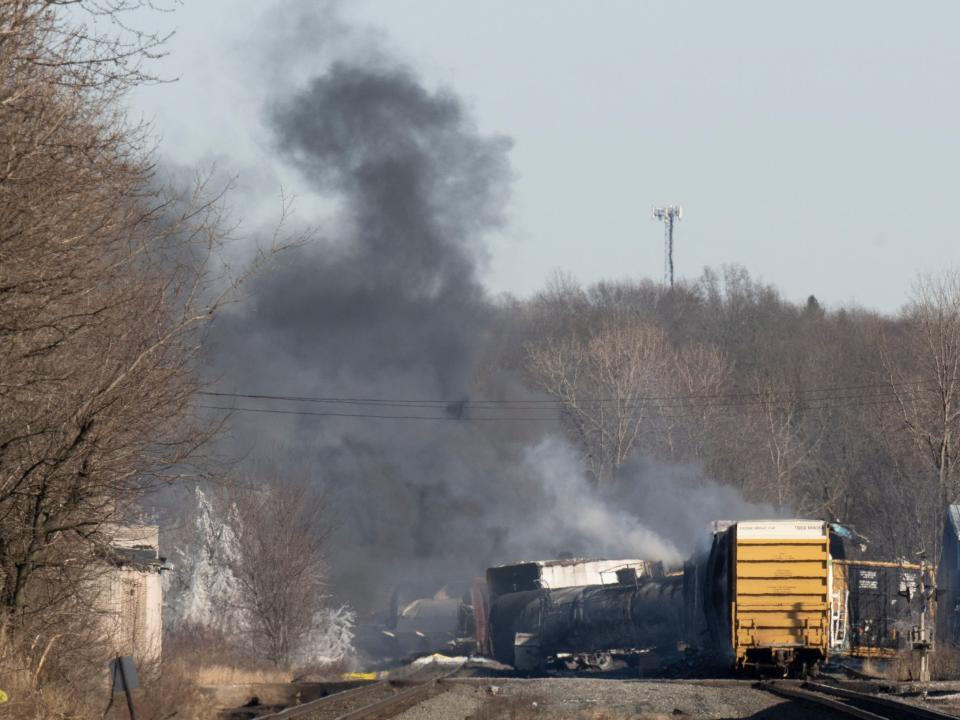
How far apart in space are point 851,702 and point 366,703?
7.88m

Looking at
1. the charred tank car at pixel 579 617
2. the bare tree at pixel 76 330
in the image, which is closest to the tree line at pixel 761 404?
the charred tank car at pixel 579 617

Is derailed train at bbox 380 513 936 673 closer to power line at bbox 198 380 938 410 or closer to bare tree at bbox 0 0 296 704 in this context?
bare tree at bbox 0 0 296 704

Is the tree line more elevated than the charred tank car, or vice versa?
the tree line

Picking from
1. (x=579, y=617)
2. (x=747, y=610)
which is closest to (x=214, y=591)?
(x=579, y=617)

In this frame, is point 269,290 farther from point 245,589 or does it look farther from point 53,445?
point 53,445

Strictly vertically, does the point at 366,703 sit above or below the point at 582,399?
below

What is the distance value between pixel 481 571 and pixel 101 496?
1995 inches

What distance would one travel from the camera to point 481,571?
224 feet

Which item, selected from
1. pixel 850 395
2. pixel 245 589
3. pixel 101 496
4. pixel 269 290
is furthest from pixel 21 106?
pixel 850 395

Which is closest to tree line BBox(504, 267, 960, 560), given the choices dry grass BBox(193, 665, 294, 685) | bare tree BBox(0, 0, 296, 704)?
dry grass BBox(193, 665, 294, 685)

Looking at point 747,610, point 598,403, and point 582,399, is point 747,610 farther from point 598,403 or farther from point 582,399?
point 582,399

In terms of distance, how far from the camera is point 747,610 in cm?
2917

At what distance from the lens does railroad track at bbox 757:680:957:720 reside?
59.5 ft

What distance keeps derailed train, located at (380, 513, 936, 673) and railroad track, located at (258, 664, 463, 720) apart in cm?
655
